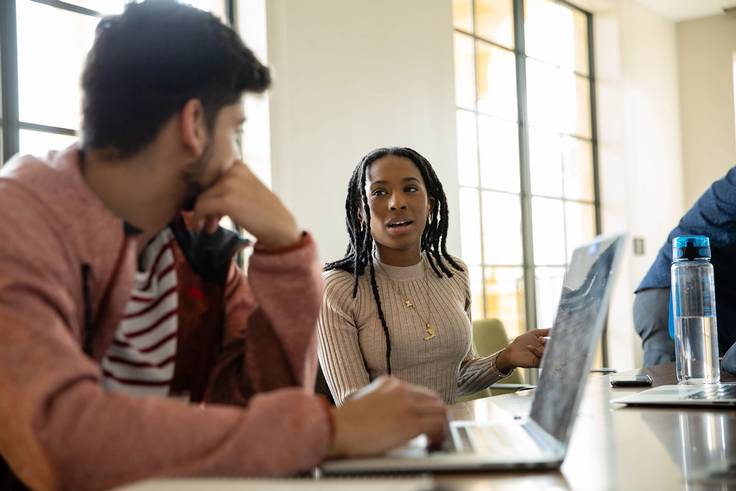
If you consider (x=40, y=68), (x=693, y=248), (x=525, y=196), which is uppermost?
(x=40, y=68)

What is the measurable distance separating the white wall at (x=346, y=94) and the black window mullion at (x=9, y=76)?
914 millimetres

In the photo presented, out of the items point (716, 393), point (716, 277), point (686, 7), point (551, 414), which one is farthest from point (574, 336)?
point (686, 7)

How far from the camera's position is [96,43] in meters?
0.98

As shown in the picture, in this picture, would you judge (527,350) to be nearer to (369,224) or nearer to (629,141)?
(369,224)

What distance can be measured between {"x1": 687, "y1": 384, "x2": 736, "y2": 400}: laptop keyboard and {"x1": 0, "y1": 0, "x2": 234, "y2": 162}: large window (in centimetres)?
172

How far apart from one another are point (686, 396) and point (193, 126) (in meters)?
0.86

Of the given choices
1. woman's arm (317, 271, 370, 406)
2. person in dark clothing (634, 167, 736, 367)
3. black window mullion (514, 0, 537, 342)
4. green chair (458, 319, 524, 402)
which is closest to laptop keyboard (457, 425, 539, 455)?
woman's arm (317, 271, 370, 406)

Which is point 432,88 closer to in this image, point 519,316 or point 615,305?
point 519,316

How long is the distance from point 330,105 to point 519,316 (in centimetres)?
212

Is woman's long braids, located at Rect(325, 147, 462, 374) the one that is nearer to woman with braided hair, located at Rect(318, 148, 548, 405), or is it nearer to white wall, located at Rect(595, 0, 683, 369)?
woman with braided hair, located at Rect(318, 148, 548, 405)

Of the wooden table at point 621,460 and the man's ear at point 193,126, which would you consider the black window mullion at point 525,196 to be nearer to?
the wooden table at point 621,460

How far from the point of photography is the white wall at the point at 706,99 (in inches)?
237

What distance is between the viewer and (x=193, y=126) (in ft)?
3.16

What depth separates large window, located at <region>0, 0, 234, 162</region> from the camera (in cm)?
244
